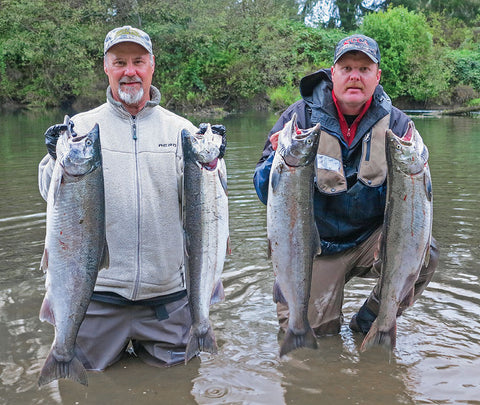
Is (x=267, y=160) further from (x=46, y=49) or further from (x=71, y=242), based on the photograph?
(x=46, y=49)

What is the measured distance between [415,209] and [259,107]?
3639cm

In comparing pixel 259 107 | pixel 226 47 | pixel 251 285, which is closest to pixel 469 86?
pixel 259 107

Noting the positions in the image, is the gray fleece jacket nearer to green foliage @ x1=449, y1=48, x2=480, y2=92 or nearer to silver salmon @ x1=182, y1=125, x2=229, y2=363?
silver salmon @ x1=182, y1=125, x2=229, y2=363

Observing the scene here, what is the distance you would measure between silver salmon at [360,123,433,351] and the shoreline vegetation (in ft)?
103

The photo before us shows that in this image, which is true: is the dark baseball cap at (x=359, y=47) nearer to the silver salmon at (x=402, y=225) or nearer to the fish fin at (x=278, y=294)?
the silver salmon at (x=402, y=225)

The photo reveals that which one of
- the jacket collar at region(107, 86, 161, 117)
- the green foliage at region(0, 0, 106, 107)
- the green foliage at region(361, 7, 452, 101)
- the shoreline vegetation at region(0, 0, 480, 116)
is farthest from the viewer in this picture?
the green foliage at region(361, 7, 452, 101)

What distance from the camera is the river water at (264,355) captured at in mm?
3805

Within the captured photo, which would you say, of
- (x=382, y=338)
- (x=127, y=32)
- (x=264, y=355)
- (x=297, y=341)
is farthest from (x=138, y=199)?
(x=382, y=338)

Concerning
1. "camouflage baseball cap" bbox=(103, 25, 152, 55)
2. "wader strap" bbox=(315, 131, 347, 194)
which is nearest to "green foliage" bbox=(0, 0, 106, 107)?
"camouflage baseball cap" bbox=(103, 25, 152, 55)

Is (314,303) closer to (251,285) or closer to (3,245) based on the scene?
(251,285)

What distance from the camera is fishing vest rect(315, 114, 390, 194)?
→ 4.27 metres

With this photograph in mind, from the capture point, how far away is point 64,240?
11.4 ft

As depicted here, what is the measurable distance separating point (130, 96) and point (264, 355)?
85.5 inches

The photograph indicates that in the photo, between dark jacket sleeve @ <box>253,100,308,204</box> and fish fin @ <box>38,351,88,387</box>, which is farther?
dark jacket sleeve @ <box>253,100,308,204</box>
